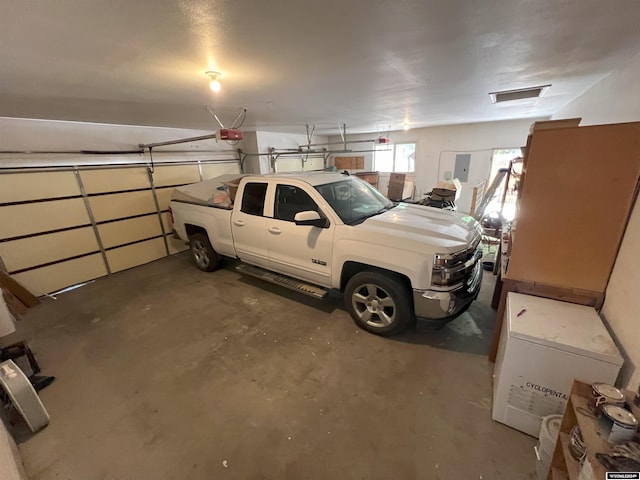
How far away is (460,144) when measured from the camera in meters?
8.62

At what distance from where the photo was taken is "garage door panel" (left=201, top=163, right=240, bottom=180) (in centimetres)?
652

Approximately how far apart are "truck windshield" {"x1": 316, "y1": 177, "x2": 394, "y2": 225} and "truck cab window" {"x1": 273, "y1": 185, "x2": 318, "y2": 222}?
8.3 inches

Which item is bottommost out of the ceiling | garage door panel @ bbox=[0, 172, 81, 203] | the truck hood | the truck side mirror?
the truck hood

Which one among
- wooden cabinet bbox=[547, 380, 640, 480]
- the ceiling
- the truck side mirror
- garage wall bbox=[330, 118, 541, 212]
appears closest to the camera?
wooden cabinet bbox=[547, 380, 640, 480]

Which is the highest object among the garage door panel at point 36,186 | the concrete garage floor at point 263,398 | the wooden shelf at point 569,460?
the garage door panel at point 36,186

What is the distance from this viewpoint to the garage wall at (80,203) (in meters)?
4.05

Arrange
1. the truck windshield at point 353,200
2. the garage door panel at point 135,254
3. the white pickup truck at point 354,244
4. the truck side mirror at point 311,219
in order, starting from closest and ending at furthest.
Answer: the white pickup truck at point 354,244 → the truck side mirror at point 311,219 → the truck windshield at point 353,200 → the garage door panel at point 135,254

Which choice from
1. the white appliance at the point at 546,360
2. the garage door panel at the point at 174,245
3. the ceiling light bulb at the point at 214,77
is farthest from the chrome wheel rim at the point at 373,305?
the garage door panel at the point at 174,245

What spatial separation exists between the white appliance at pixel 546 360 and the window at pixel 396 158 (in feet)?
28.4

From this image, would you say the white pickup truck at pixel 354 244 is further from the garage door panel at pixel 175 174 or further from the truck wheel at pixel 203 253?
the garage door panel at pixel 175 174

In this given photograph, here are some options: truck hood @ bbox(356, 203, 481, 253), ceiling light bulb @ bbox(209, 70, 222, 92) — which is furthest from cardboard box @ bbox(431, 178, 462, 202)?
ceiling light bulb @ bbox(209, 70, 222, 92)

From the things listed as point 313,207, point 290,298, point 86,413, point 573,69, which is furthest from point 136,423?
point 573,69

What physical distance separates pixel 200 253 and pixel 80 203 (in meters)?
2.26

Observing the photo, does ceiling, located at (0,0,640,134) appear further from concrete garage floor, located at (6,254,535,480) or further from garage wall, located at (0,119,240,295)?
concrete garage floor, located at (6,254,535,480)
